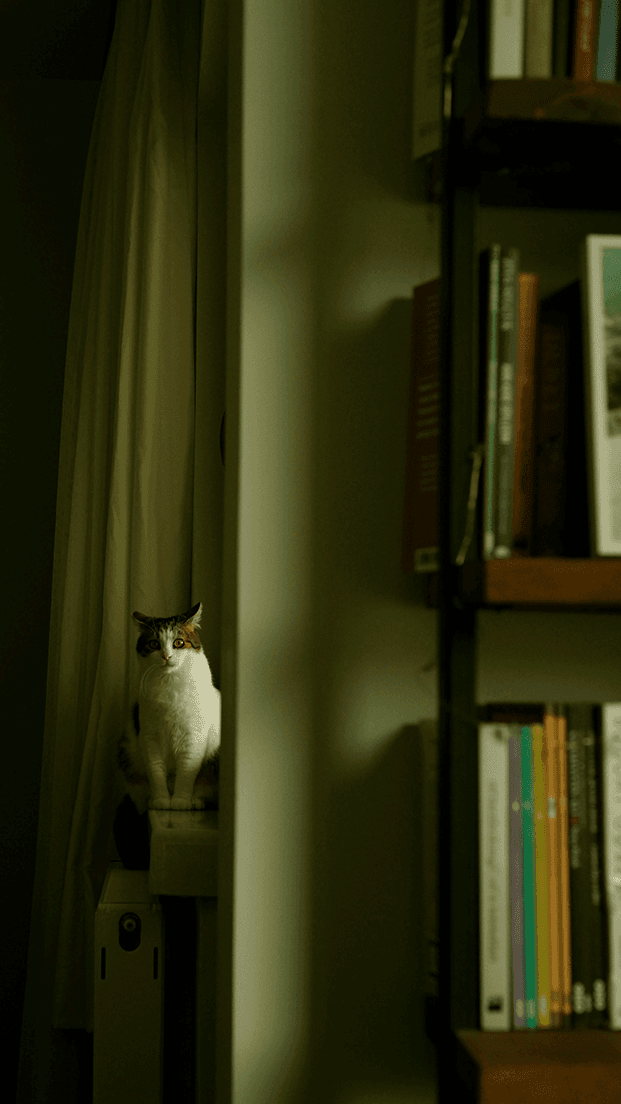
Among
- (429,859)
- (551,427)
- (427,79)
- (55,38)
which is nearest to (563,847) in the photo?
(429,859)

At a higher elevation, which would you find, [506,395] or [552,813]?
[506,395]

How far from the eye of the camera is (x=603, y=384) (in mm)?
703

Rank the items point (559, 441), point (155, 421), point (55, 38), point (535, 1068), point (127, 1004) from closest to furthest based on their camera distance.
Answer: point (535, 1068)
point (559, 441)
point (127, 1004)
point (155, 421)
point (55, 38)

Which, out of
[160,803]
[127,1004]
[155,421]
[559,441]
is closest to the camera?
[559,441]

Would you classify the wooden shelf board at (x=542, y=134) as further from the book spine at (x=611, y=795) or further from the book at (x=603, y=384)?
the book spine at (x=611, y=795)

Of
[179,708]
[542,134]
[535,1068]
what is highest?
[542,134]

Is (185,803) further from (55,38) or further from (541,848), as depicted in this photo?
(55,38)

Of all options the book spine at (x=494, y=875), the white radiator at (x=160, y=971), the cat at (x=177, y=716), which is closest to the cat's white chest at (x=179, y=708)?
the cat at (x=177, y=716)

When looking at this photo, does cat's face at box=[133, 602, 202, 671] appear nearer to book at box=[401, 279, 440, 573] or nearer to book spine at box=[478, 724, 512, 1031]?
book at box=[401, 279, 440, 573]

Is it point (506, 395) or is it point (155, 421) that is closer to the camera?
point (506, 395)

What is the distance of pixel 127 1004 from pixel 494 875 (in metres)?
0.70

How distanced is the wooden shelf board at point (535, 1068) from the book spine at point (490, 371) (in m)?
0.35

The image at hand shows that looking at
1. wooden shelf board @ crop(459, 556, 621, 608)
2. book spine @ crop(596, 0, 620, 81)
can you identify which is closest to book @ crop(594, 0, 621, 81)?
book spine @ crop(596, 0, 620, 81)

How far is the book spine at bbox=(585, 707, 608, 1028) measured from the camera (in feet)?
2.23
